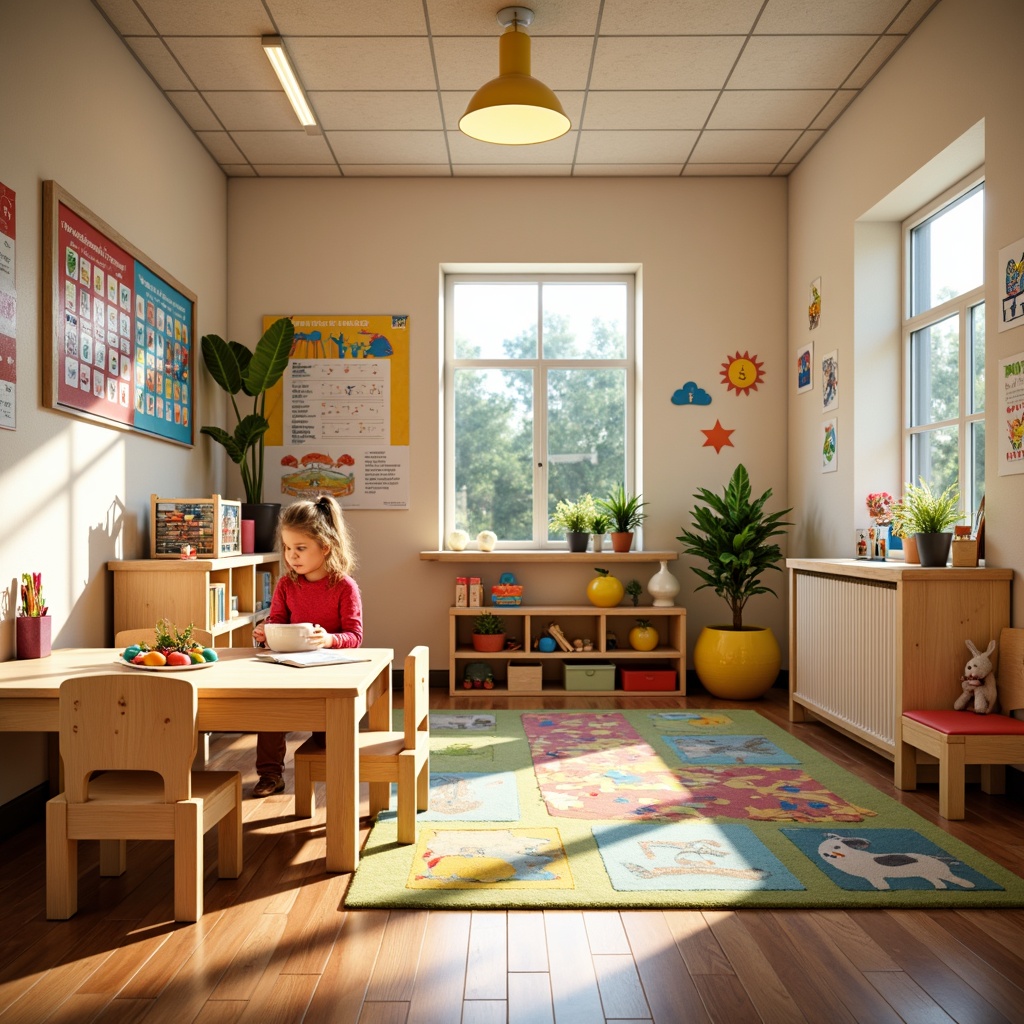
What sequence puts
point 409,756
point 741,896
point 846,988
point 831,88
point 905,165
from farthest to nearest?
point 831,88, point 905,165, point 409,756, point 741,896, point 846,988

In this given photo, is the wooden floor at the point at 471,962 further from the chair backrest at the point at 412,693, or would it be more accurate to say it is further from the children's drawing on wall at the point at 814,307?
the children's drawing on wall at the point at 814,307

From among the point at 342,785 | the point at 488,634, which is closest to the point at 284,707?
the point at 342,785

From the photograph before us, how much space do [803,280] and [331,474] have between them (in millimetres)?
3071

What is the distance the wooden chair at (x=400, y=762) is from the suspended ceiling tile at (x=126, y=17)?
115 inches

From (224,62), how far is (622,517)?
3197mm

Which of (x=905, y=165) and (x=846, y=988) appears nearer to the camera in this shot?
(x=846, y=988)

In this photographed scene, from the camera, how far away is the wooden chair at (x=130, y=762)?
2178mm

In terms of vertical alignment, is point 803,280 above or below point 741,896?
above

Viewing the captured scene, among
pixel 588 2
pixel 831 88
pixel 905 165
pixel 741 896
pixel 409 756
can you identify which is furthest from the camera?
pixel 831 88

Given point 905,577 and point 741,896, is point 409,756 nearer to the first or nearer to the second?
point 741,896

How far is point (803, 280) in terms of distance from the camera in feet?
17.9

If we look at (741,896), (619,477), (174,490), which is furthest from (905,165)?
(174,490)

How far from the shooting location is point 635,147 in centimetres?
524

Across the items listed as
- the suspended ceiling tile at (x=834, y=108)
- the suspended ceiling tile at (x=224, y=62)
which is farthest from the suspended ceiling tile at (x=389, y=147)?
the suspended ceiling tile at (x=834, y=108)
